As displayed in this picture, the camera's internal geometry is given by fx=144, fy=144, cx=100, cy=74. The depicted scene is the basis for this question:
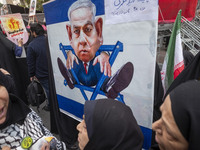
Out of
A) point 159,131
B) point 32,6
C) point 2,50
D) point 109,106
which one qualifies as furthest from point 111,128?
point 32,6

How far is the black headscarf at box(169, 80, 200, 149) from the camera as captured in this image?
0.52 metres

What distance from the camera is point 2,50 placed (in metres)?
2.66

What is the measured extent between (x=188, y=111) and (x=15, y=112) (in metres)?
1.10

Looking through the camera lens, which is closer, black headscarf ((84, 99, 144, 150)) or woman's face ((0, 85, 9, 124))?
black headscarf ((84, 99, 144, 150))

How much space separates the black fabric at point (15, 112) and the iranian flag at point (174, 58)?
1250 mm

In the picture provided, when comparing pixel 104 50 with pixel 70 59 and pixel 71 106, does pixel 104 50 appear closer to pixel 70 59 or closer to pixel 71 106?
pixel 70 59

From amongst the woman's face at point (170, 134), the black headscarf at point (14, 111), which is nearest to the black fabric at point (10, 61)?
the black headscarf at point (14, 111)

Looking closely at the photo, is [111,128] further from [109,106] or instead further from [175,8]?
[175,8]

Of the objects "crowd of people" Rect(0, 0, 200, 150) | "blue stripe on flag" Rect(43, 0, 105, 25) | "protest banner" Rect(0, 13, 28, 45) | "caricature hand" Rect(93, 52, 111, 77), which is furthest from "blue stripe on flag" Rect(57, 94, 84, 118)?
"protest banner" Rect(0, 13, 28, 45)

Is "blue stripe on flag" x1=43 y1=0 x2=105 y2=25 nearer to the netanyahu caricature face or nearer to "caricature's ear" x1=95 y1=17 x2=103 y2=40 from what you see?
the netanyahu caricature face

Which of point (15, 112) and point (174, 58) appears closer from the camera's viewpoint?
point (15, 112)

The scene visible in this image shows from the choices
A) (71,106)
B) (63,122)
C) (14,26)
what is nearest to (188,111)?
(71,106)

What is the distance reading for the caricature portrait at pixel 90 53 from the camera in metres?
1.18

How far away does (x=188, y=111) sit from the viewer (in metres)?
0.54
